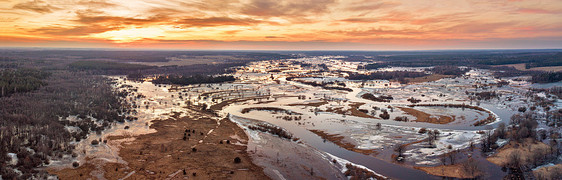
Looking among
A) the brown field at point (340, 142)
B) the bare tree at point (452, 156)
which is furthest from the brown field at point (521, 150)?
the brown field at point (340, 142)

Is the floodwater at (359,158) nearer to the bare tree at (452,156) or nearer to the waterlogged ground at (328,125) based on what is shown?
the waterlogged ground at (328,125)

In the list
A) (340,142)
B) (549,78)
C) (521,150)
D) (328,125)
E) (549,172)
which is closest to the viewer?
(549,172)

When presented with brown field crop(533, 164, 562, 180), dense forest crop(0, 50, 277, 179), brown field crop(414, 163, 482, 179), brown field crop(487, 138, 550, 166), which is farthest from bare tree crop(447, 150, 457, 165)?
dense forest crop(0, 50, 277, 179)

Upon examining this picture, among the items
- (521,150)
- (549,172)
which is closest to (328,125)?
(521,150)

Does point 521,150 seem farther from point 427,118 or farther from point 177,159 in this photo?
point 177,159

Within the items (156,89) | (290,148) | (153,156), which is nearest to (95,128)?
(153,156)

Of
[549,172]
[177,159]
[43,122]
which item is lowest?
[177,159]

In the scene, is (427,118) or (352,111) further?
(352,111)
